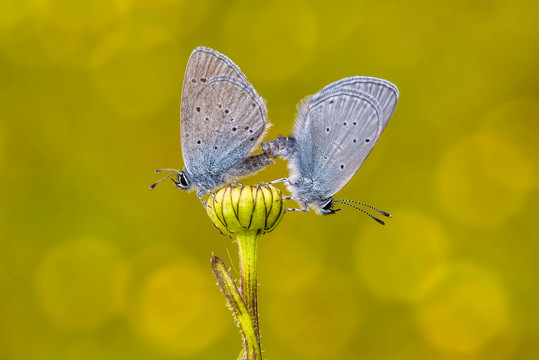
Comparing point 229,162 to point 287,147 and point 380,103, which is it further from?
point 380,103

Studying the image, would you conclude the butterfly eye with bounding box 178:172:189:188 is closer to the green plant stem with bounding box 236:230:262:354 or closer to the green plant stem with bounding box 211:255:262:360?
the green plant stem with bounding box 236:230:262:354

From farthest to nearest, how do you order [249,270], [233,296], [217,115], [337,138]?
[217,115]
[337,138]
[249,270]
[233,296]

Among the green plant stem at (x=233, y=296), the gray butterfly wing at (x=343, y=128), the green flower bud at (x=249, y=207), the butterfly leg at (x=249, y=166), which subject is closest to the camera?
the green plant stem at (x=233, y=296)

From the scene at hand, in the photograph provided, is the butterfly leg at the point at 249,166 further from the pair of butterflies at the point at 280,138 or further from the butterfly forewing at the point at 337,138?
the butterfly forewing at the point at 337,138

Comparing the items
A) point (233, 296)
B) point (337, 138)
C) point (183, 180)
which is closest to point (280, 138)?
point (337, 138)

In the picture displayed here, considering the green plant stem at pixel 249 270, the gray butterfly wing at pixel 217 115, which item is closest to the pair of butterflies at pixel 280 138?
the gray butterfly wing at pixel 217 115

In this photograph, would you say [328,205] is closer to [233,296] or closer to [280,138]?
[280,138]
